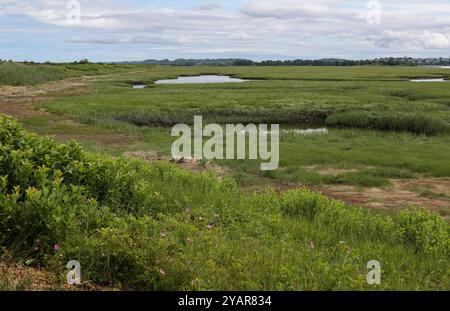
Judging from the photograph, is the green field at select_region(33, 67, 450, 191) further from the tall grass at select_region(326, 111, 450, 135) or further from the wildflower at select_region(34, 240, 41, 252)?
the wildflower at select_region(34, 240, 41, 252)

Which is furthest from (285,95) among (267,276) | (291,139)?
(267,276)

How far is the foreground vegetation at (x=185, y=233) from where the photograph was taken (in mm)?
5457

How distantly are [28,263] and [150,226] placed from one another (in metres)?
1.99

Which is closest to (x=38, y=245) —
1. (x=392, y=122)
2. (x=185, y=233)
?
(x=185, y=233)

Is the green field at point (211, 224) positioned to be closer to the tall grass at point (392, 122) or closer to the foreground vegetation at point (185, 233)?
the foreground vegetation at point (185, 233)

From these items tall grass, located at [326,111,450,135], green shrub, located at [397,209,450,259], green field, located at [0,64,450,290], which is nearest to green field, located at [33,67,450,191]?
tall grass, located at [326,111,450,135]

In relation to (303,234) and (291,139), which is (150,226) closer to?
(303,234)

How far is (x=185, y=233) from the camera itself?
23.2 feet

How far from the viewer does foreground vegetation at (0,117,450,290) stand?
5.46 m

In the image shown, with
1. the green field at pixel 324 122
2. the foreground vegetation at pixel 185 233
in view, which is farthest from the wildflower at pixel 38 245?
the green field at pixel 324 122

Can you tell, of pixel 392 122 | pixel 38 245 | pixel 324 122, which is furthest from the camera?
pixel 324 122

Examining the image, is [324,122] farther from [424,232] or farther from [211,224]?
[211,224]

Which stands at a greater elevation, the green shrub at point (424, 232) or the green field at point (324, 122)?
the green field at point (324, 122)

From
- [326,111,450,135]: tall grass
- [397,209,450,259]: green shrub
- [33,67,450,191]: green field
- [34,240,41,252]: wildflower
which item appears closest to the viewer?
[34,240,41,252]: wildflower
